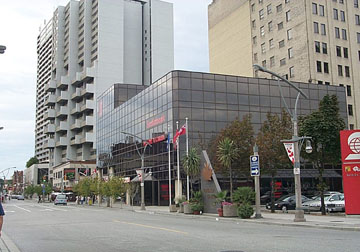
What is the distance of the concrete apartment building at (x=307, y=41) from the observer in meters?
65.0

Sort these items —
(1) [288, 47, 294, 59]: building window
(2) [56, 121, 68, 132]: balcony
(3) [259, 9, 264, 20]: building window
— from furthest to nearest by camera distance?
1. (2) [56, 121, 68, 132]: balcony
2. (3) [259, 9, 264, 20]: building window
3. (1) [288, 47, 294, 59]: building window

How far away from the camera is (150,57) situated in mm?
112500

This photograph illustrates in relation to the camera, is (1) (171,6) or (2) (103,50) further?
(1) (171,6)

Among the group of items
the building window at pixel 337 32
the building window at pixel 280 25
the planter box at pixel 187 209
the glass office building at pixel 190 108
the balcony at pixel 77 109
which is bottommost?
the planter box at pixel 187 209

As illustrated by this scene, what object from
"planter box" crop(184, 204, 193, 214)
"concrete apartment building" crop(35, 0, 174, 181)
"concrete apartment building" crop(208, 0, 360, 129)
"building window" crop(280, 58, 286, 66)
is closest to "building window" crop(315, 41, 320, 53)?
"concrete apartment building" crop(208, 0, 360, 129)

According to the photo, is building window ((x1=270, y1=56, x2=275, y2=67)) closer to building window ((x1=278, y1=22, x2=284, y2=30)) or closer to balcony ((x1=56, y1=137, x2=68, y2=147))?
building window ((x1=278, y1=22, x2=284, y2=30))

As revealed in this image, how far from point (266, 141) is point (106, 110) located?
43739mm

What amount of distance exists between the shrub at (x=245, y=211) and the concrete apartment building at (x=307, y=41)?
41375 millimetres

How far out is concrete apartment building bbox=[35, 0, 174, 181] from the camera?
343 feet

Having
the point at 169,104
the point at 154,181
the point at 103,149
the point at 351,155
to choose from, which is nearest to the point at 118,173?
the point at 103,149

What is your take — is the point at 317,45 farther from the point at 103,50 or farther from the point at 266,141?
the point at 103,50

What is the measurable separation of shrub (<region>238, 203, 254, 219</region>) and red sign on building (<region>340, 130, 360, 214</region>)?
5.70 m

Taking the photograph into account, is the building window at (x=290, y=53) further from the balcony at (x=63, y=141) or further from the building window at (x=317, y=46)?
the balcony at (x=63, y=141)

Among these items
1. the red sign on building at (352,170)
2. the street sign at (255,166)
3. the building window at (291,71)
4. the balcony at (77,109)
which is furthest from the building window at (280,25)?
the balcony at (77,109)
